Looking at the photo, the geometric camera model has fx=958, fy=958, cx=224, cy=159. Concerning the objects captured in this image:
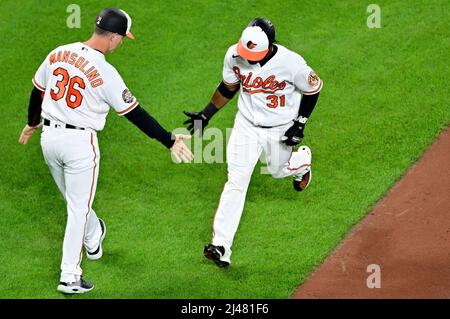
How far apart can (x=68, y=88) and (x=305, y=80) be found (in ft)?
6.72

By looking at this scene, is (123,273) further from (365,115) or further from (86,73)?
(365,115)

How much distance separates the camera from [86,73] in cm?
752

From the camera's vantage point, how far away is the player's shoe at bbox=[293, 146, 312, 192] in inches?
355

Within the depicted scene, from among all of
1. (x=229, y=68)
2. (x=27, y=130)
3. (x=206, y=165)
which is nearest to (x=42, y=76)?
(x=27, y=130)

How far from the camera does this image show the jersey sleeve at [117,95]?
298 inches

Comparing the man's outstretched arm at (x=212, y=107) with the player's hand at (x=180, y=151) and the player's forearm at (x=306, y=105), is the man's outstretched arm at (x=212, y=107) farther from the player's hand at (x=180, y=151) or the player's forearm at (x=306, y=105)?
the player's hand at (x=180, y=151)

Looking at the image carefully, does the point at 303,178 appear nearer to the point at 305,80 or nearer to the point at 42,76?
the point at 305,80

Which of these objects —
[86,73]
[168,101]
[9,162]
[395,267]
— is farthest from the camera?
[168,101]

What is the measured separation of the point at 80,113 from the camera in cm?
766

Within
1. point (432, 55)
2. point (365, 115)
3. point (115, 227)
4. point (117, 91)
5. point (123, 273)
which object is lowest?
point (123, 273)

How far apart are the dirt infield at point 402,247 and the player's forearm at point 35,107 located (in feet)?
8.61

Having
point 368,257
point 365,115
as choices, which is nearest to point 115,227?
point 368,257

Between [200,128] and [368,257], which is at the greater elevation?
[200,128]

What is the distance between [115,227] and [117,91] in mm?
1704
